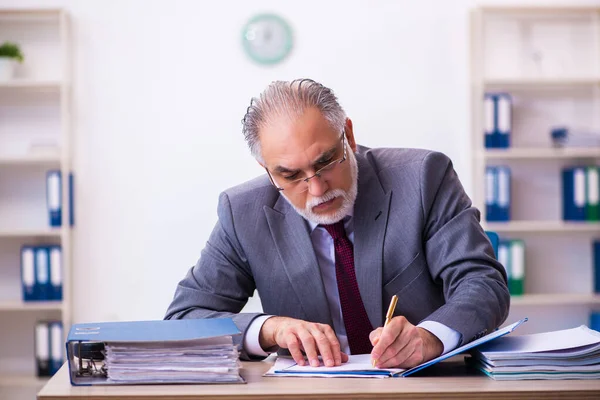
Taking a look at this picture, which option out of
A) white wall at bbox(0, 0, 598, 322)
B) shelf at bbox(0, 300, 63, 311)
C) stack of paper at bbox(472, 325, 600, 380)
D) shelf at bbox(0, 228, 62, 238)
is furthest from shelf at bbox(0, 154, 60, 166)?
stack of paper at bbox(472, 325, 600, 380)

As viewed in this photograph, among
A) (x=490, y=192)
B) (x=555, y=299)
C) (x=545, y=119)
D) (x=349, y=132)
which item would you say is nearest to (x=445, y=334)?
(x=349, y=132)

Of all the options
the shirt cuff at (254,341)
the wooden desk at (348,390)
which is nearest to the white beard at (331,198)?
the shirt cuff at (254,341)

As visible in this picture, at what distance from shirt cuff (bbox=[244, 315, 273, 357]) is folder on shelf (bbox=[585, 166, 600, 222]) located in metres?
3.16

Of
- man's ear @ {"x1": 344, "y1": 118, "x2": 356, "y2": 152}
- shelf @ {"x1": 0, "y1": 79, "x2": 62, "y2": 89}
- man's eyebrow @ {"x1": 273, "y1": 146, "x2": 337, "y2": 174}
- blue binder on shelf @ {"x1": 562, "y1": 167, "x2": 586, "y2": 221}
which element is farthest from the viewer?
blue binder on shelf @ {"x1": 562, "y1": 167, "x2": 586, "y2": 221}

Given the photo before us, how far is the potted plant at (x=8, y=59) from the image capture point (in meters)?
4.20

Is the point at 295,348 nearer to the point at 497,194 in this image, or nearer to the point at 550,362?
the point at 550,362

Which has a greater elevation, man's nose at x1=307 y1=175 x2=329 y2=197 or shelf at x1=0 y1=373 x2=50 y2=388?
Answer: man's nose at x1=307 y1=175 x2=329 y2=197

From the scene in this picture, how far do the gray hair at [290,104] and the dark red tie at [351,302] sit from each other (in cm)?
30

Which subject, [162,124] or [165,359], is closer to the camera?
[165,359]

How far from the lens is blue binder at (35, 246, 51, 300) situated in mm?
4191

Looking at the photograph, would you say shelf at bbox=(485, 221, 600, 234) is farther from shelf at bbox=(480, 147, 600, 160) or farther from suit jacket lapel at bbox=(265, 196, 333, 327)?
suit jacket lapel at bbox=(265, 196, 333, 327)

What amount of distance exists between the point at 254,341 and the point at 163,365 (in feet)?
0.96

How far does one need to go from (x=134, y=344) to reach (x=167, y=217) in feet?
10.2

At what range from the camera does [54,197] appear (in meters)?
4.19
